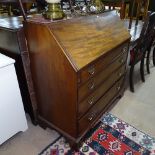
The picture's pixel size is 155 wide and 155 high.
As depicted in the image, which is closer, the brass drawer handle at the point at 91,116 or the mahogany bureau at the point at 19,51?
the mahogany bureau at the point at 19,51

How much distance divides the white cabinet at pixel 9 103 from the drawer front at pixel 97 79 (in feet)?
1.88

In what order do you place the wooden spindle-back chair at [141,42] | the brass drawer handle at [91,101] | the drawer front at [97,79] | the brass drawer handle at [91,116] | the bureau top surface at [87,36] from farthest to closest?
the wooden spindle-back chair at [141,42]
the brass drawer handle at [91,116]
the brass drawer handle at [91,101]
the drawer front at [97,79]
the bureau top surface at [87,36]

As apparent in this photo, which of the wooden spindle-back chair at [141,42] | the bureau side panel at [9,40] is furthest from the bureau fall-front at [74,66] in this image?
the wooden spindle-back chair at [141,42]

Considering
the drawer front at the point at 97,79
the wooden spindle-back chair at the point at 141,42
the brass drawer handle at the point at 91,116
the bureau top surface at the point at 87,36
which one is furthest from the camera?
the wooden spindle-back chair at the point at 141,42

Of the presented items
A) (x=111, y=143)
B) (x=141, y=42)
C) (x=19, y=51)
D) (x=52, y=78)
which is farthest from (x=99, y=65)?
(x=141, y=42)

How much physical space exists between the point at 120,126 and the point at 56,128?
2.20ft

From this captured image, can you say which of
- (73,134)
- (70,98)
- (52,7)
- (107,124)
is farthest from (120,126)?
(52,7)

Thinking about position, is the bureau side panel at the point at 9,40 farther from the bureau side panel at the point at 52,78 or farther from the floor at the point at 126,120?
the floor at the point at 126,120

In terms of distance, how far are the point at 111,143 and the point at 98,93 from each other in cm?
49

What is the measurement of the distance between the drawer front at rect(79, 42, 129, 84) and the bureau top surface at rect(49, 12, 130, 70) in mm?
52

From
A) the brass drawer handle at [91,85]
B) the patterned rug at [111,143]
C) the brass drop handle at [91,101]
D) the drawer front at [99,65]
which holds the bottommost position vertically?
the patterned rug at [111,143]

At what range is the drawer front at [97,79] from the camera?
1314 millimetres

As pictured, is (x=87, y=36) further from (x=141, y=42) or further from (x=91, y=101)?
(x=141, y=42)

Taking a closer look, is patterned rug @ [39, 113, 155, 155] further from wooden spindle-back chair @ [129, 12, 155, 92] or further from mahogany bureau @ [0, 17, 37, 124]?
wooden spindle-back chair @ [129, 12, 155, 92]
